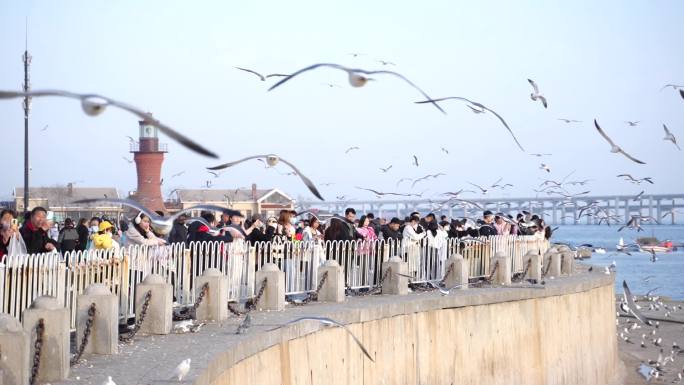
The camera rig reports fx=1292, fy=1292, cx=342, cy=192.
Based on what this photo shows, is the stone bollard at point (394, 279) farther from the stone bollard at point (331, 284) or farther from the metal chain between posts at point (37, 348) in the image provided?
the metal chain between posts at point (37, 348)

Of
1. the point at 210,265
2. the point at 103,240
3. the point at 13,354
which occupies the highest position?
the point at 103,240

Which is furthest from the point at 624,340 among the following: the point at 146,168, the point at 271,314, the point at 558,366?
the point at 146,168

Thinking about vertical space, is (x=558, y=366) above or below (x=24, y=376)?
below

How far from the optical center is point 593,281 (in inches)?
1023

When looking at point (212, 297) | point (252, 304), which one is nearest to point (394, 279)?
point (252, 304)

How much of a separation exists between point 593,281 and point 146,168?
2324 inches

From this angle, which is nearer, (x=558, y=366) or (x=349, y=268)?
(x=349, y=268)

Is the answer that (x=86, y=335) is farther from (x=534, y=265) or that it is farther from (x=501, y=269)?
(x=534, y=265)

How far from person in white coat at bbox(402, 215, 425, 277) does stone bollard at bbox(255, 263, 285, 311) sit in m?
5.77

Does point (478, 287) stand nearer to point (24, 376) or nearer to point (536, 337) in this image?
point (536, 337)

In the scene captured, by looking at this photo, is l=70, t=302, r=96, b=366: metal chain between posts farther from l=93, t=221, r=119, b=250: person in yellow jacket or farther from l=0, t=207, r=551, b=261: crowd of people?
l=93, t=221, r=119, b=250: person in yellow jacket

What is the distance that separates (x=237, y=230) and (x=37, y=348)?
23.3 ft

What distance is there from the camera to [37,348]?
1039cm

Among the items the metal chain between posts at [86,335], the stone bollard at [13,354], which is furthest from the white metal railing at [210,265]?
the stone bollard at [13,354]
